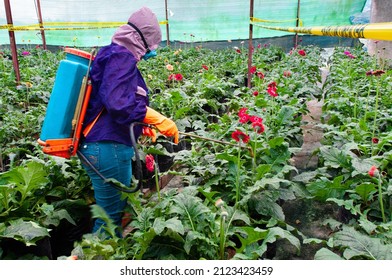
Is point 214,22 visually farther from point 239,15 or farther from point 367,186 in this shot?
point 367,186

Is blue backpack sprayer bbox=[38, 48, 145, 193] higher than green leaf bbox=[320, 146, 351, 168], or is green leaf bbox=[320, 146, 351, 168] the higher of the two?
blue backpack sprayer bbox=[38, 48, 145, 193]

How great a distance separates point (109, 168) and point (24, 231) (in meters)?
0.56

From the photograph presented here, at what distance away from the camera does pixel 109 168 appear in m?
2.26

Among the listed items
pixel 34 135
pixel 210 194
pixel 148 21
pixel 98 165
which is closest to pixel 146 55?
pixel 148 21

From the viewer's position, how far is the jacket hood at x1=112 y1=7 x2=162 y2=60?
6.98 ft

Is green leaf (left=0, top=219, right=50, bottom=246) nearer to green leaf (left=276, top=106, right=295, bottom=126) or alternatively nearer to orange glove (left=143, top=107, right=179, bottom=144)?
orange glove (left=143, top=107, right=179, bottom=144)

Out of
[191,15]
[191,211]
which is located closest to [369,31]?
[191,211]

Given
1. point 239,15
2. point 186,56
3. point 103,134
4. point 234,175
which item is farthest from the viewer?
point 239,15

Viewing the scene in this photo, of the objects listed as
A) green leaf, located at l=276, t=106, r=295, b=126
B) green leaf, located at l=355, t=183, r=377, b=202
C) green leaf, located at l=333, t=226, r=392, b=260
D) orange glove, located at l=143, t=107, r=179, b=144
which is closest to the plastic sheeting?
green leaf, located at l=276, t=106, r=295, b=126

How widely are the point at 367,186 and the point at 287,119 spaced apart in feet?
4.33

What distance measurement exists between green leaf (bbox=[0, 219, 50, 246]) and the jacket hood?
3.47 ft

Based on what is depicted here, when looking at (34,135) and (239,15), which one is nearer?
(34,135)

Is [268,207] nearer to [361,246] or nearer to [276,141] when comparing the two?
[276,141]

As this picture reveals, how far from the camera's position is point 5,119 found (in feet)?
12.9
